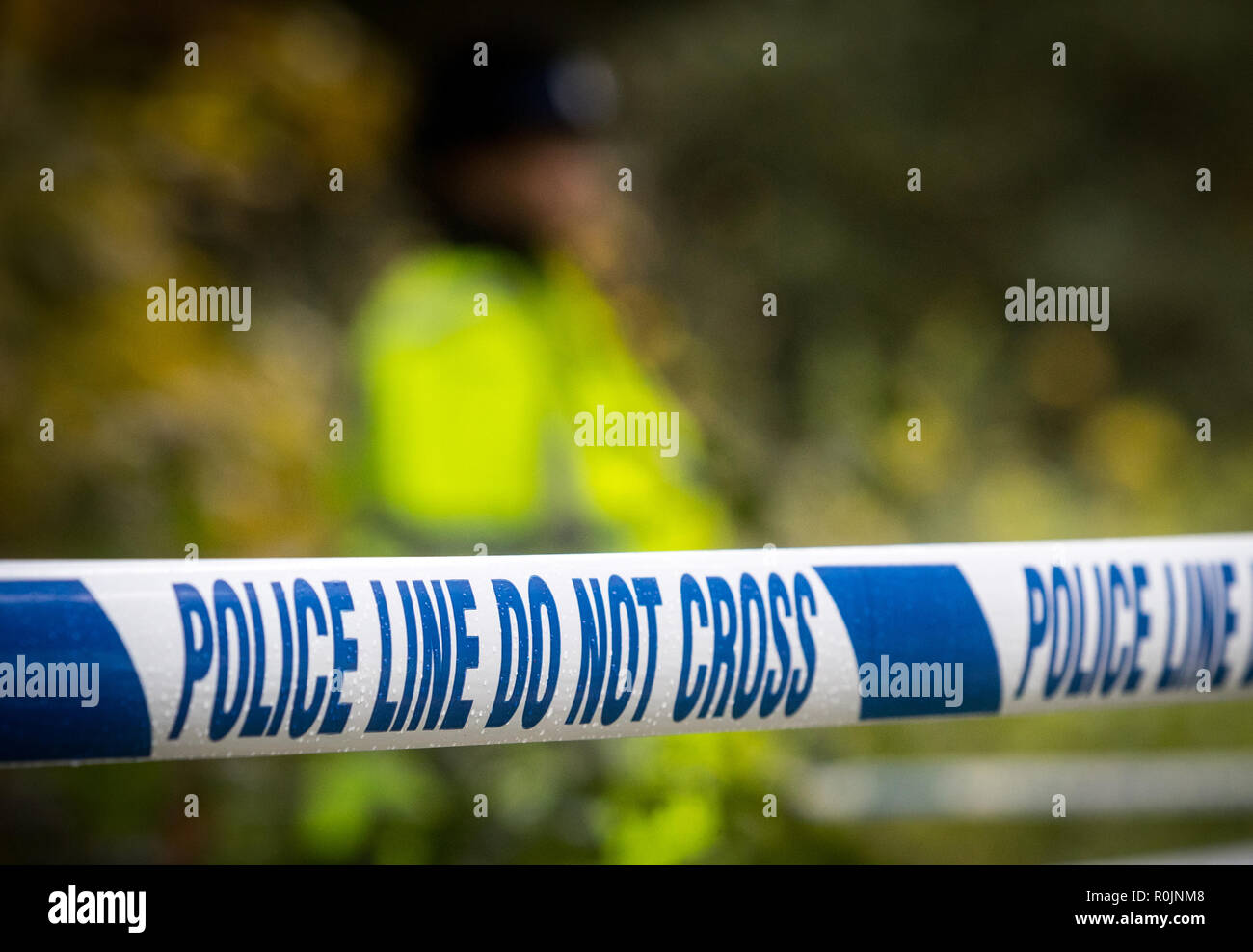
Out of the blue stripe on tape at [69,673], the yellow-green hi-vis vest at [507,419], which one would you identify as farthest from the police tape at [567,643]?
the yellow-green hi-vis vest at [507,419]

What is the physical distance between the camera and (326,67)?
396 centimetres

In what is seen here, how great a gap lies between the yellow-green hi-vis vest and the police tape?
1.46 meters

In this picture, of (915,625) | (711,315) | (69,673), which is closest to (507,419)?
(915,625)

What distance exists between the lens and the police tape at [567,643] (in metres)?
0.77

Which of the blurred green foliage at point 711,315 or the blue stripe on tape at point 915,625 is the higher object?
the blurred green foliage at point 711,315

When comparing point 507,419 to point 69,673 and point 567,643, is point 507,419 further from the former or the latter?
point 69,673

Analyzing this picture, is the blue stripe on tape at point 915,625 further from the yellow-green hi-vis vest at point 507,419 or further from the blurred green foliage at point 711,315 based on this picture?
the yellow-green hi-vis vest at point 507,419

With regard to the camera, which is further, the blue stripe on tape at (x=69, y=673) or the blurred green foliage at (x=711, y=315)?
the blurred green foliage at (x=711, y=315)

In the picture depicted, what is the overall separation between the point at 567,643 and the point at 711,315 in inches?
170

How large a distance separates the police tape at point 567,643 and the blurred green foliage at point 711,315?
1195 mm

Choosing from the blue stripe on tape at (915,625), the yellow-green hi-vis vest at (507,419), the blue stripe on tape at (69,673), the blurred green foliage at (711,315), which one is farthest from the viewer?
the blurred green foliage at (711,315)

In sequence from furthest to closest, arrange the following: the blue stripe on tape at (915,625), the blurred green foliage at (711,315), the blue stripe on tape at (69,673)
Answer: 1. the blurred green foliage at (711,315)
2. the blue stripe on tape at (915,625)
3. the blue stripe on tape at (69,673)

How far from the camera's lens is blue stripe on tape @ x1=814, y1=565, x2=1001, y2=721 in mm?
947
